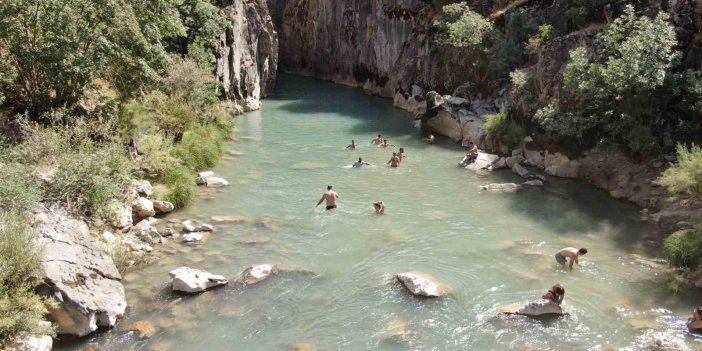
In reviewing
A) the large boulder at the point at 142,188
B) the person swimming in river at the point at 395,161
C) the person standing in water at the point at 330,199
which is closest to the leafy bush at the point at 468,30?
the person swimming in river at the point at 395,161

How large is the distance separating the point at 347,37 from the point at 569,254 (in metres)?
43.2

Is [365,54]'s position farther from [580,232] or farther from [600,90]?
[580,232]

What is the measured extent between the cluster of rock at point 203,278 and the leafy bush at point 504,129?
57.1 feet

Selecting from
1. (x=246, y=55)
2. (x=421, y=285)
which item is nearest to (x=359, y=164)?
(x=421, y=285)

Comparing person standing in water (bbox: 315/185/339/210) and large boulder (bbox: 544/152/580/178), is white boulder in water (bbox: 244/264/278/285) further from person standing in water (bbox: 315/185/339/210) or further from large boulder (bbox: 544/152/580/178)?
large boulder (bbox: 544/152/580/178)

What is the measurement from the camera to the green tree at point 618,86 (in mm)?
22406

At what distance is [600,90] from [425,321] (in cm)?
1441

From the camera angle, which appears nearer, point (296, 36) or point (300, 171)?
point (300, 171)

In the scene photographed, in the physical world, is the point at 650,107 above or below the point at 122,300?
above

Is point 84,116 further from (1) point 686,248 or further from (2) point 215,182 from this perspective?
(1) point 686,248

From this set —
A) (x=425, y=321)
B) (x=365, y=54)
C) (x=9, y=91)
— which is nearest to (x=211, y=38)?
(x=9, y=91)

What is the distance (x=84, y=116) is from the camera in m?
21.3

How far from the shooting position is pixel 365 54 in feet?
175

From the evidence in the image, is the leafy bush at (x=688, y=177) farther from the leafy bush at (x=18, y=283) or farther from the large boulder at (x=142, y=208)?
the leafy bush at (x=18, y=283)
